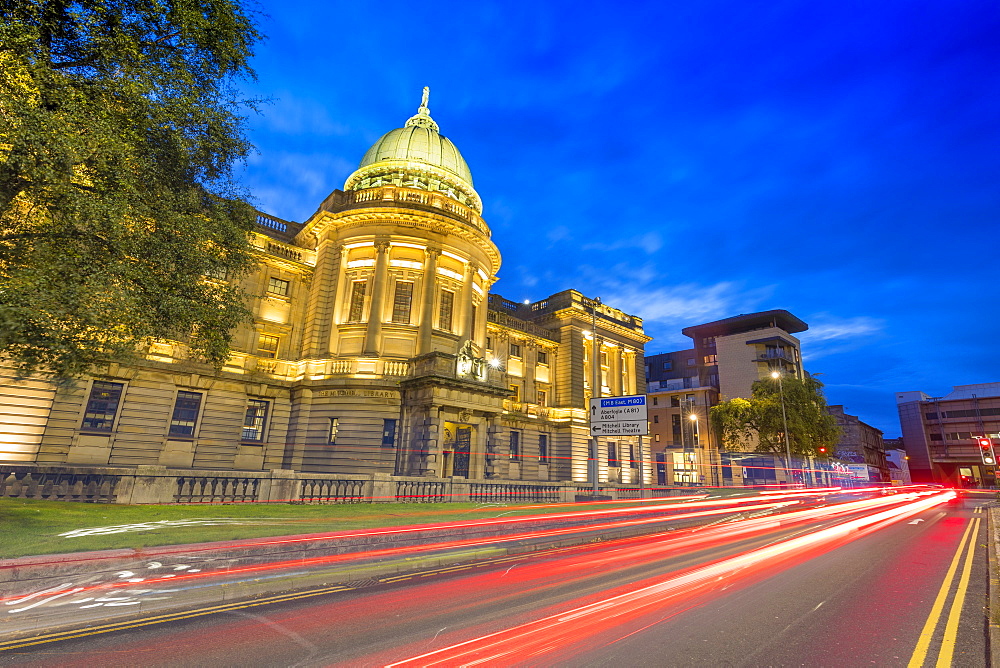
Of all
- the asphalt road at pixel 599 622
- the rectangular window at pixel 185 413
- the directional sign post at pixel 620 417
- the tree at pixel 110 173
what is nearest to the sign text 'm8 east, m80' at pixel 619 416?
the directional sign post at pixel 620 417

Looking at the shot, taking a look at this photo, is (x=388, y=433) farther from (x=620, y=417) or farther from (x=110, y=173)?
(x=110, y=173)

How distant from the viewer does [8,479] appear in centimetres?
1630

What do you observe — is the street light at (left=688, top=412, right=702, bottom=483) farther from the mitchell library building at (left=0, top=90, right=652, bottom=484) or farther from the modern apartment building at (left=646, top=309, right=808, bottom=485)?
the mitchell library building at (left=0, top=90, right=652, bottom=484)

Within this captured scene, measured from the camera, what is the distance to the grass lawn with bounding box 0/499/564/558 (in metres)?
8.77

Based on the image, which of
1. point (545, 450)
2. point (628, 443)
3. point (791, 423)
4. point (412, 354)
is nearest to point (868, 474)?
point (791, 423)

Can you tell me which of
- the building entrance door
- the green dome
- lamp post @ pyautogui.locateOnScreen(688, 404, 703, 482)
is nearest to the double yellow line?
the building entrance door

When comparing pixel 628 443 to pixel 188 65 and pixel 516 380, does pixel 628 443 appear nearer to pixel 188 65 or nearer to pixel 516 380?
pixel 516 380

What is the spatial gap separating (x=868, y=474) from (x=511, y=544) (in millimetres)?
98593

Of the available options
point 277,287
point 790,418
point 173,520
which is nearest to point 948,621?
point 173,520

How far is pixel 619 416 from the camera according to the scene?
22984 mm

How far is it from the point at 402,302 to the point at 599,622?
28.9 metres

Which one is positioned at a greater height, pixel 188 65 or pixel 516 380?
pixel 188 65

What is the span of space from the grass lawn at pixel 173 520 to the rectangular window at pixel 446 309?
17191 mm

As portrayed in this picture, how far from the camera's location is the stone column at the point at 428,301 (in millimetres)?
31908
